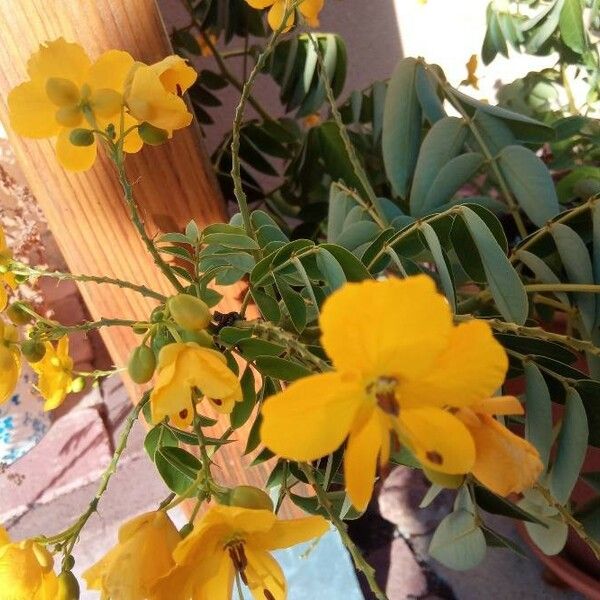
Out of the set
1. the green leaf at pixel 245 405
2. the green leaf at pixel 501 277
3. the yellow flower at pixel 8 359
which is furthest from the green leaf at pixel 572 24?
the yellow flower at pixel 8 359

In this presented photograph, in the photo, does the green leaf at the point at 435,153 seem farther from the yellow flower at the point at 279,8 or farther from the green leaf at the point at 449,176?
the yellow flower at the point at 279,8

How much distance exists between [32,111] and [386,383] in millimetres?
293

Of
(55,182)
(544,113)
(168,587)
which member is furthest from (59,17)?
(544,113)

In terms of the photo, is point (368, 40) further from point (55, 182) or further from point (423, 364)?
point (423, 364)

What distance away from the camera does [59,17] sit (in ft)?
1.84

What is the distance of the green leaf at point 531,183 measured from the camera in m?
0.54

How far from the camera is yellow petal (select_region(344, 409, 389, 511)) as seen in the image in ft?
0.81

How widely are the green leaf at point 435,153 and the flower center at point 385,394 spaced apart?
0.36 meters

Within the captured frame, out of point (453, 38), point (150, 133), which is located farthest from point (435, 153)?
point (453, 38)

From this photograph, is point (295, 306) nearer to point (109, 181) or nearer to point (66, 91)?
point (66, 91)

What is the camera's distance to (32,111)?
1.29 feet

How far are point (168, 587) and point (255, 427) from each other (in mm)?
155

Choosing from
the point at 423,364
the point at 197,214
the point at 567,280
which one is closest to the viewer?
the point at 423,364

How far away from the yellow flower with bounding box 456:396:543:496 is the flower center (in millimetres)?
50
